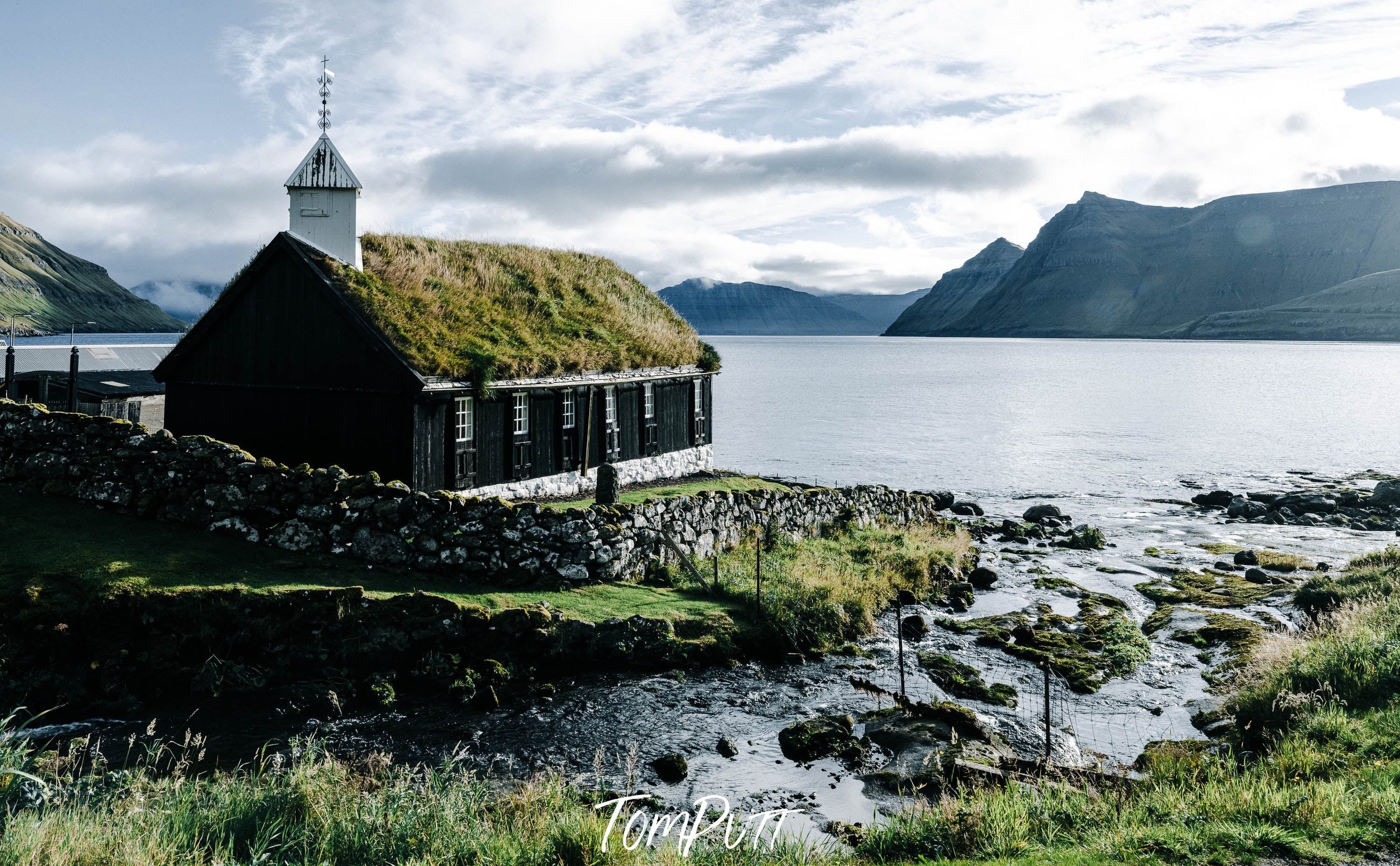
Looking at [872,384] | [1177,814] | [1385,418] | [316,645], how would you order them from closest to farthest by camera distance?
[1177,814] < [316,645] < [1385,418] < [872,384]

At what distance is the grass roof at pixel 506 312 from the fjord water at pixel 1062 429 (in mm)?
21452

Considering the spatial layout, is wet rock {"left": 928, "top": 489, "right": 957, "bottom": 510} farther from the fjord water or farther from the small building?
the small building

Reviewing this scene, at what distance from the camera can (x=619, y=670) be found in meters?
17.6

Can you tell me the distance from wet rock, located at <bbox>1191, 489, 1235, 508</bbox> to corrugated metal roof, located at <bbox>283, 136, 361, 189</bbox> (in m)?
44.8

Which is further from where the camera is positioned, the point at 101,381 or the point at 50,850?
the point at 101,381

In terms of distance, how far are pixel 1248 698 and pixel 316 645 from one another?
17.1 meters

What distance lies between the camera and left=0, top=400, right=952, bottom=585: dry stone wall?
61.9 ft

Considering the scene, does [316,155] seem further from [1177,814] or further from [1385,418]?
[1385,418]

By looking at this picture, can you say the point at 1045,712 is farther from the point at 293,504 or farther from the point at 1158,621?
the point at 293,504

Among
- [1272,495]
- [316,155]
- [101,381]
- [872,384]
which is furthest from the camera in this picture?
[872,384]

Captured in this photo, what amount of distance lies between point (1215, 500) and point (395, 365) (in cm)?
4410

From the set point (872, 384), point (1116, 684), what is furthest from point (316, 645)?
point (872, 384)

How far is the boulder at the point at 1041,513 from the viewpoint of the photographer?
41.4 meters

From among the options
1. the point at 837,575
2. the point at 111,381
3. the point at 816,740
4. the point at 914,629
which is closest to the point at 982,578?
the point at 914,629
